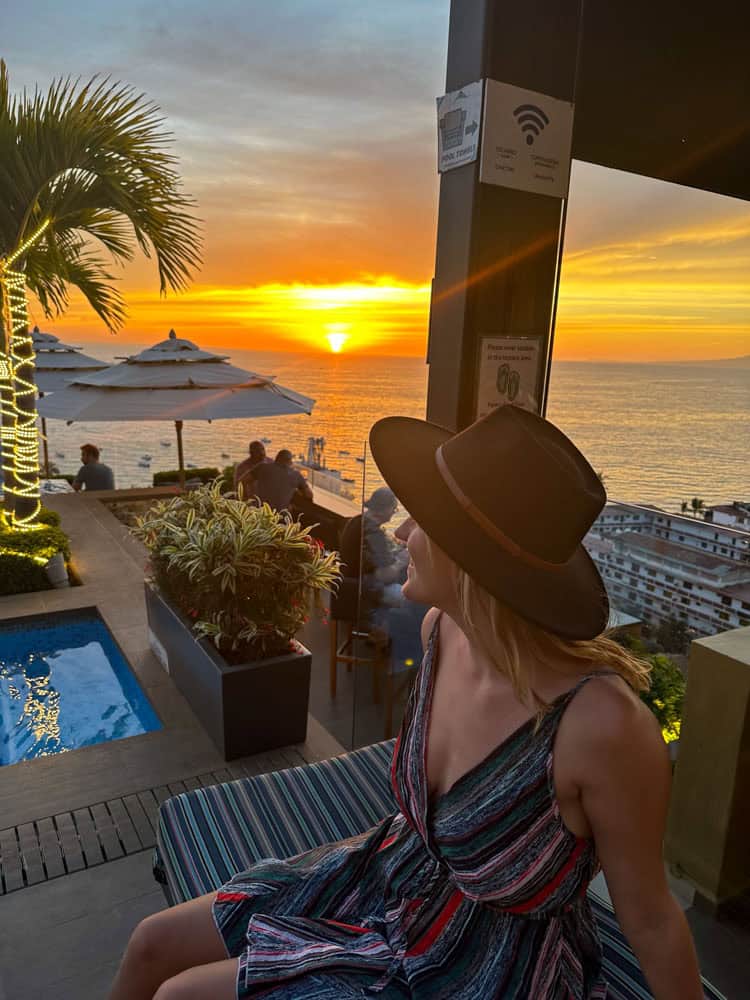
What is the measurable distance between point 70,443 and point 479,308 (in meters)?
70.8

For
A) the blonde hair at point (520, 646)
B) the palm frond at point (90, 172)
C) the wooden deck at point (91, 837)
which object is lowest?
the wooden deck at point (91, 837)

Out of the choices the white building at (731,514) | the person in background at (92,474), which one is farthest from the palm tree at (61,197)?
the white building at (731,514)

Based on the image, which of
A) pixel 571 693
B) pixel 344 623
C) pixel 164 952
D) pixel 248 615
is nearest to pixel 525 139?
Answer: pixel 571 693

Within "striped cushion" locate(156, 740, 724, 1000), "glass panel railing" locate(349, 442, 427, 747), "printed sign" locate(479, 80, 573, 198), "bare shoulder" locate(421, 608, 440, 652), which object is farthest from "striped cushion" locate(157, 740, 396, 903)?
"printed sign" locate(479, 80, 573, 198)

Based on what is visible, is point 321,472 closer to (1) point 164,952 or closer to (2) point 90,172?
(2) point 90,172

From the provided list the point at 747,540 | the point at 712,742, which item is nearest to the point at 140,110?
the point at 747,540

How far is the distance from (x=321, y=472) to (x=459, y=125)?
735 centimetres

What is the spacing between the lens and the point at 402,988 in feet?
3.99

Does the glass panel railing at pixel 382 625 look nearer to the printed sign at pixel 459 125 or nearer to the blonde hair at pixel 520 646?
the printed sign at pixel 459 125

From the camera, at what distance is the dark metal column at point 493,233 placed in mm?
1884

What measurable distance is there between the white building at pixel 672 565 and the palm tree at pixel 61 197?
561 cm

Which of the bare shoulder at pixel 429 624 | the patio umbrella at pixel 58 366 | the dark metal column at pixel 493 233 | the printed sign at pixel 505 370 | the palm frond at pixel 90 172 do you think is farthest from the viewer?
the patio umbrella at pixel 58 366

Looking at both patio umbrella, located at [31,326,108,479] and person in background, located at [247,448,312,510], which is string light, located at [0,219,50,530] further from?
patio umbrella, located at [31,326,108,479]

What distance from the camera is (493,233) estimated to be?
203 cm
